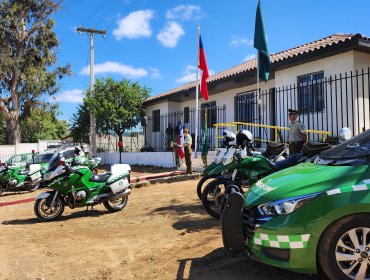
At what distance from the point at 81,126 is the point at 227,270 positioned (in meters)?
21.4

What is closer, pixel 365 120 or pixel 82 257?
pixel 82 257

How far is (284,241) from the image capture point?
3.33 m

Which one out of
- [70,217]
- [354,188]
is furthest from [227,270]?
[70,217]

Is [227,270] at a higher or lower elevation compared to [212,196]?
lower

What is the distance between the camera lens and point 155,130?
22.5 m

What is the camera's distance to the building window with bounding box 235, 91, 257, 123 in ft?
51.8

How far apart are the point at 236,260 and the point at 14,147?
23.4m

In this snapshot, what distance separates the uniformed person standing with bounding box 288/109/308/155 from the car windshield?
168 inches

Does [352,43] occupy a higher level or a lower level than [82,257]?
higher

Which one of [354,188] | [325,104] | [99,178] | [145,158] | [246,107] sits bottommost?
[145,158]

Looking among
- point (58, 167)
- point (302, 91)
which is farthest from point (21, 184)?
point (302, 91)

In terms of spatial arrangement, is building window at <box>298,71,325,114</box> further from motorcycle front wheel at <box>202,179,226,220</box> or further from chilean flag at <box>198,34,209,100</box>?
motorcycle front wheel at <box>202,179,226,220</box>

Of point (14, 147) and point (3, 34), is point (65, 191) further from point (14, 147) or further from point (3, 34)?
point (3, 34)

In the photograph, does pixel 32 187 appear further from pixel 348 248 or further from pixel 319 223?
pixel 348 248
